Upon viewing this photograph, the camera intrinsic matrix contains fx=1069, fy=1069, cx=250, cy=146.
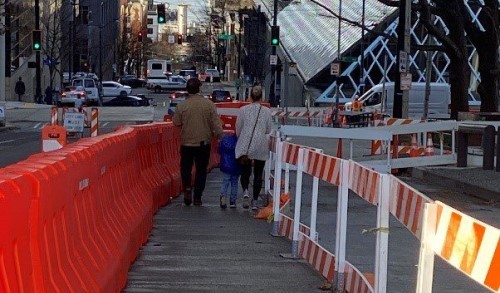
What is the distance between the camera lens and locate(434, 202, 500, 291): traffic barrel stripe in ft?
13.1

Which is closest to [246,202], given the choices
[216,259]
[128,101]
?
[216,259]

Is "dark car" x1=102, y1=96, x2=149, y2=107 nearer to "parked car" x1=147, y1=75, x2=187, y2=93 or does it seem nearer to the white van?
the white van

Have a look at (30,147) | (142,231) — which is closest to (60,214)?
(142,231)

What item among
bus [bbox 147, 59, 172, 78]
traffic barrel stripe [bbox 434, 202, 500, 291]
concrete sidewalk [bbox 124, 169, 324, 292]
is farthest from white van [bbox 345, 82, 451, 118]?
bus [bbox 147, 59, 172, 78]

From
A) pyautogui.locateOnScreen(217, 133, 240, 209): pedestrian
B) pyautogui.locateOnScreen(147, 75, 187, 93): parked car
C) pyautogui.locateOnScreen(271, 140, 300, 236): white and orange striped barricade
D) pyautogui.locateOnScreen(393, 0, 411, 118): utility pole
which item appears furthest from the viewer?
pyautogui.locateOnScreen(147, 75, 187, 93): parked car

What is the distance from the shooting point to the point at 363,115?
4212 centimetres

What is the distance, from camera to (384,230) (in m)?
6.91

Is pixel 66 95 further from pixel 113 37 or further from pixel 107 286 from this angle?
pixel 113 37

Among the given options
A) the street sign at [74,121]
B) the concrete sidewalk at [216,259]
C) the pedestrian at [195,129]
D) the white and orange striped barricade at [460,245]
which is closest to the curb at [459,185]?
the concrete sidewalk at [216,259]

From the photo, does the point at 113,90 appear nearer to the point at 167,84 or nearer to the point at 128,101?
the point at 128,101

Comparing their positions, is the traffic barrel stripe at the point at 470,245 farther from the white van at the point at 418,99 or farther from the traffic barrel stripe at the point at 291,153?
the white van at the point at 418,99

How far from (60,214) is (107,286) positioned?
1.38 m

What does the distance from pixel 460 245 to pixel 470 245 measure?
16 cm

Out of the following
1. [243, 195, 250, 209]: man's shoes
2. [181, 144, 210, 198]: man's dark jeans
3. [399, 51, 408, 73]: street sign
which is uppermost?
[399, 51, 408, 73]: street sign
